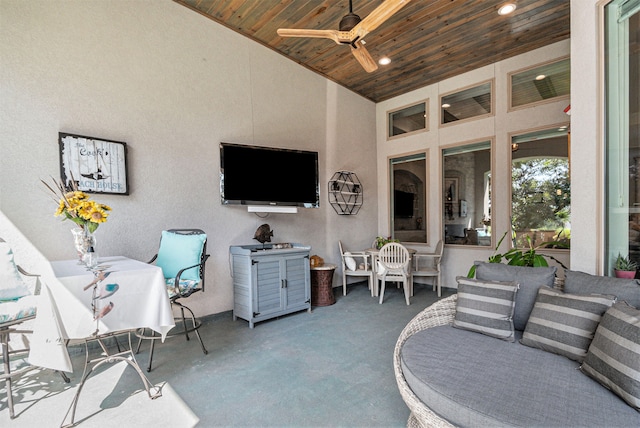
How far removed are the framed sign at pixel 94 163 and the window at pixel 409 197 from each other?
433cm

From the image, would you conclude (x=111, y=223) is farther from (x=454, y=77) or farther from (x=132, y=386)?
(x=454, y=77)

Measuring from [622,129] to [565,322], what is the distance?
1305 millimetres

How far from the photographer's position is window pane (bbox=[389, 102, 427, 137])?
5.35 metres

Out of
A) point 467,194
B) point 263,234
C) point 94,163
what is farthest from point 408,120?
point 94,163

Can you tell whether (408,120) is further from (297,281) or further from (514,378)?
(514,378)

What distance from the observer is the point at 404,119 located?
5.60 m

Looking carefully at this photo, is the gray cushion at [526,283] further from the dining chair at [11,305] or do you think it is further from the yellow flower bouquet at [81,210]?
the dining chair at [11,305]

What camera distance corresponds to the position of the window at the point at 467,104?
466 cm

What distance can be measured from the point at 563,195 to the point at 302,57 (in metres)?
4.11

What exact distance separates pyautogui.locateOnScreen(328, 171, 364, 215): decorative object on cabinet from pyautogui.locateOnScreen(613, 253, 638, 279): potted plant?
142 inches

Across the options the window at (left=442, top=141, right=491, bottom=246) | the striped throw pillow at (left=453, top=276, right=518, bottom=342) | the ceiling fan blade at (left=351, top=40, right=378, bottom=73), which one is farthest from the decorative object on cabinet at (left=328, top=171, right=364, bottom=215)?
the striped throw pillow at (left=453, top=276, right=518, bottom=342)

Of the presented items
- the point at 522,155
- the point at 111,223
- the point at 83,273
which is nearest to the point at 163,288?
the point at 83,273

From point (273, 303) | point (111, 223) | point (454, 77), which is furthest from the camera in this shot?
point (454, 77)

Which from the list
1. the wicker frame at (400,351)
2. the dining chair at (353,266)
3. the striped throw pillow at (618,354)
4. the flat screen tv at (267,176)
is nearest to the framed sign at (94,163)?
the flat screen tv at (267,176)
